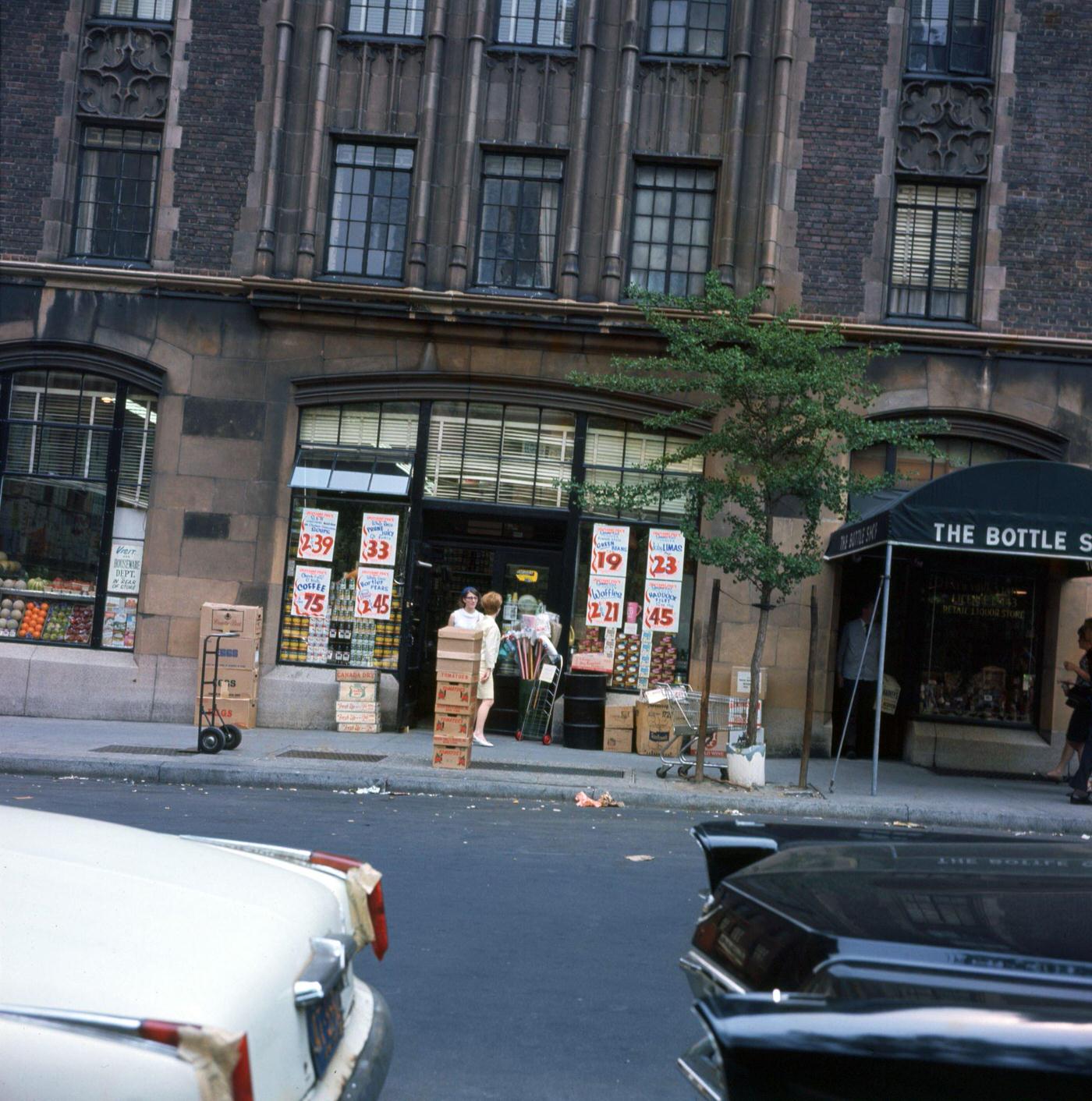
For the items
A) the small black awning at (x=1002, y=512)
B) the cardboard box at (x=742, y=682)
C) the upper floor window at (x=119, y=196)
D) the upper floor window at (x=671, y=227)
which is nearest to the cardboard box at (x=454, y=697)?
the cardboard box at (x=742, y=682)

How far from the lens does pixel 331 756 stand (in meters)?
13.1

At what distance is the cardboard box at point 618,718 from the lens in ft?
49.4

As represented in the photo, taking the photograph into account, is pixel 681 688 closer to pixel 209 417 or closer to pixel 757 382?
pixel 757 382

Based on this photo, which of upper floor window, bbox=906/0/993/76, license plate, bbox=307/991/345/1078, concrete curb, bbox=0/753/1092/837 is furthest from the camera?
upper floor window, bbox=906/0/993/76

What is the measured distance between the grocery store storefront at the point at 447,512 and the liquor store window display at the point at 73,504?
2.23 meters

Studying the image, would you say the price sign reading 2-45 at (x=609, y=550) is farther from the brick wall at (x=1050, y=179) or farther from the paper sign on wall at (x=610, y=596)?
the brick wall at (x=1050, y=179)

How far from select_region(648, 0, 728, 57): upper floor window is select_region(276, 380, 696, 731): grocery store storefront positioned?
4.92 m

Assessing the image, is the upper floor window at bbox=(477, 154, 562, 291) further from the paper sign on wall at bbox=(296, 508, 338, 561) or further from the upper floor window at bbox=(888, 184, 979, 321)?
the upper floor window at bbox=(888, 184, 979, 321)

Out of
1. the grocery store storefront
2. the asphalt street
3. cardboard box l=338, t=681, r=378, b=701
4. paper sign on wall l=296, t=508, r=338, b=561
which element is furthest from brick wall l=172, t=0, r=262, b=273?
the asphalt street

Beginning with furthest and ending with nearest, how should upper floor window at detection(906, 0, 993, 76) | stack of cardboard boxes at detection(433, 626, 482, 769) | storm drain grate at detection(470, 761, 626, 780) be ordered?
upper floor window at detection(906, 0, 993, 76) → storm drain grate at detection(470, 761, 626, 780) → stack of cardboard boxes at detection(433, 626, 482, 769)

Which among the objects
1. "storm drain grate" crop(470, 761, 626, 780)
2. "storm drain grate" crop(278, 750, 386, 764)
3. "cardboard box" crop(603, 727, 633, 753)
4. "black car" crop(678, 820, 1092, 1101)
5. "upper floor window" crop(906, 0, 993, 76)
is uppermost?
"upper floor window" crop(906, 0, 993, 76)

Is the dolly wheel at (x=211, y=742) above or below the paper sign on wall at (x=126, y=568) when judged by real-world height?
below

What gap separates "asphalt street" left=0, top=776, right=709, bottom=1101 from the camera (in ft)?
15.1

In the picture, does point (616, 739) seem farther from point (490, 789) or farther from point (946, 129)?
point (946, 129)
